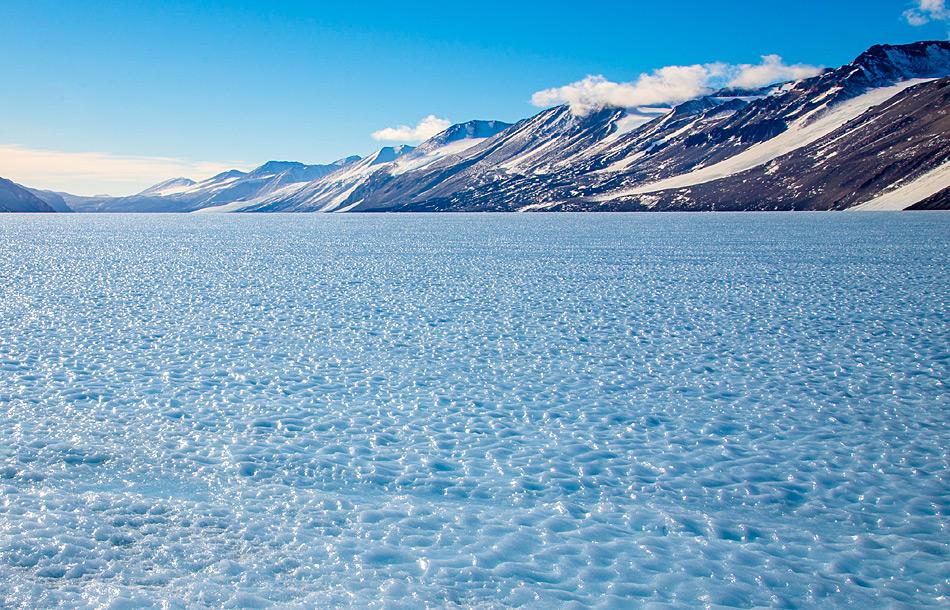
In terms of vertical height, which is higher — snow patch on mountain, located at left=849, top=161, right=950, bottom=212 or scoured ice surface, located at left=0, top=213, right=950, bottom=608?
snow patch on mountain, located at left=849, top=161, right=950, bottom=212

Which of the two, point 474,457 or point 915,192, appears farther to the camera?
point 915,192

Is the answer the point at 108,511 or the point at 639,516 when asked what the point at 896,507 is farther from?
the point at 108,511

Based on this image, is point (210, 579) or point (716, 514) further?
point (716, 514)

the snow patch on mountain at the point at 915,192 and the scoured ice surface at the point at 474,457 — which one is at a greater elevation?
the snow patch on mountain at the point at 915,192

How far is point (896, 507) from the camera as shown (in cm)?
1120

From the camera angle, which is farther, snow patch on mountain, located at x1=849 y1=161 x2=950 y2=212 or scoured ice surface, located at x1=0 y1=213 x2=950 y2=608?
snow patch on mountain, located at x1=849 y1=161 x2=950 y2=212

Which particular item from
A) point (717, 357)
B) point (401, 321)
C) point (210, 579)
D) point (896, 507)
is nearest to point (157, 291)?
point (401, 321)

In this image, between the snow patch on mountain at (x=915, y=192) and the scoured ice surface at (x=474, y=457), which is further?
the snow patch on mountain at (x=915, y=192)

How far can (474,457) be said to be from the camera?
44.2 ft

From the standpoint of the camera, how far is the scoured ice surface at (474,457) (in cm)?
916

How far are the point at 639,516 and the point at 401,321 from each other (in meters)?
18.3

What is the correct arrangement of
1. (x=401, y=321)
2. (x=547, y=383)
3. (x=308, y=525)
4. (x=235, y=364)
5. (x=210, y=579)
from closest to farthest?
(x=210, y=579) < (x=308, y=525) < (x=547, y=383) < (x=235, y=364) < (x=401, y=321)

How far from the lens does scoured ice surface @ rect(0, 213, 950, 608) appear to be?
30.1ft

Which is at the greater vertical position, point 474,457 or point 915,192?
point 915,192
